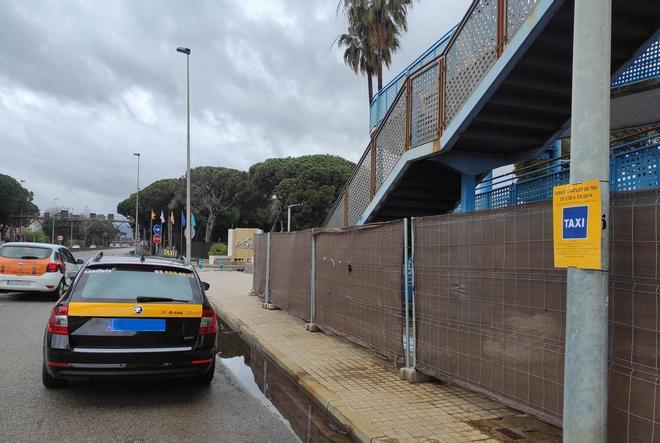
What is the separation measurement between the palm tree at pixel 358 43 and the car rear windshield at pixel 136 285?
21.4m

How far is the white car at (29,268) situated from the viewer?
13633 millimetres

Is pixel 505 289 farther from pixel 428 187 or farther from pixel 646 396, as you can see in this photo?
pixel 428 187

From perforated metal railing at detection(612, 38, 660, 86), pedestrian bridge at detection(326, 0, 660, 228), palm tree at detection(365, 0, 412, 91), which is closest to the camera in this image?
pedestrian bridge at detection(326, 0, 660, 228)

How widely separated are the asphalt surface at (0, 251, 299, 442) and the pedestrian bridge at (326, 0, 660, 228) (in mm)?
5116

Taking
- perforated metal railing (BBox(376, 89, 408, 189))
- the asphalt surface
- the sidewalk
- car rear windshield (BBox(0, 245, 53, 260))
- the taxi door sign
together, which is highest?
perforated metal railing (BBox(376, 89, 408, 189))

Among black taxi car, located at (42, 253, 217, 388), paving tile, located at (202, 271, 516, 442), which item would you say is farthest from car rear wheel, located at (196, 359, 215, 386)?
paving tile, located at (202, 271, 516, 442)

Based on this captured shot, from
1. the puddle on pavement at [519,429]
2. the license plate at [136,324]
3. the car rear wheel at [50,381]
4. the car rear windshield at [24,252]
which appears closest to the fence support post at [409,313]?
the puddle on pavement at [519,429]

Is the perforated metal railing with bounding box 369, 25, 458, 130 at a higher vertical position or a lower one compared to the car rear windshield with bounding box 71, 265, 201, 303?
higher

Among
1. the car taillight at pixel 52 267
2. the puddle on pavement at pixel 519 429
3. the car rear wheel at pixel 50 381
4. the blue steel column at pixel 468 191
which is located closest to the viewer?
the puddle on pavement at pixel 519 429

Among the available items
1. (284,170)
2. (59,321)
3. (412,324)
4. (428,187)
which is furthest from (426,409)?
(284,170)

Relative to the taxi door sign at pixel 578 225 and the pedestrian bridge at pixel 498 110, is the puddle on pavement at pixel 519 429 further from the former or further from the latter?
the pedestrian bridge at pixel 498 110

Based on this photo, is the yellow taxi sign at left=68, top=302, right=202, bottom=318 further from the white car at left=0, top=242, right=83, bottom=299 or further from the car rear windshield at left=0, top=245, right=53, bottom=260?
the car rear windshield at left=0, top=245, right=53, bottom=260

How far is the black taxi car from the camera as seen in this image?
201 inches

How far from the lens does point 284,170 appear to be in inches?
2242
